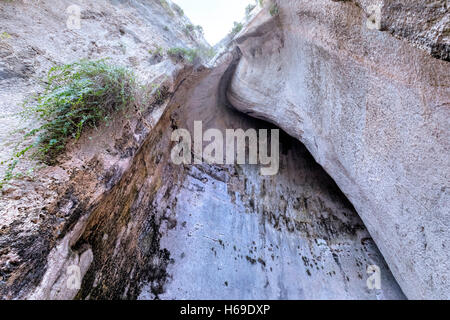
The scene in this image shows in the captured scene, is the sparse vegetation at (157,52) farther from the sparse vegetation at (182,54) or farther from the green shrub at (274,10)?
the green shrub at (274,10)

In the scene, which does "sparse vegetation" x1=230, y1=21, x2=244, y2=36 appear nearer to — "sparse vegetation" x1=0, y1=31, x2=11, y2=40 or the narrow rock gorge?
the narrow rock gorge

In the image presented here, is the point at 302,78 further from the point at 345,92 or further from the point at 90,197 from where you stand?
the point at 90,197

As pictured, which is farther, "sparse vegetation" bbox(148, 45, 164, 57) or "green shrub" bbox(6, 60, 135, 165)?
"sparse vegetation" bbox(148, 45, 164, 57)

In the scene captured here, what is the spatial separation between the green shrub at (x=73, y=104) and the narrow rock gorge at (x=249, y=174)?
0.15m

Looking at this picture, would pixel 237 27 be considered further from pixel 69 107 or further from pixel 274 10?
pixel 69 107

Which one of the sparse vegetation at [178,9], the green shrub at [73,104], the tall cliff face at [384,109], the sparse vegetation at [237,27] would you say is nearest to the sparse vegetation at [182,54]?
the tall cliff face at [384,109]

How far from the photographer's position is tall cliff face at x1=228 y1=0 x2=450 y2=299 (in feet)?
6.09

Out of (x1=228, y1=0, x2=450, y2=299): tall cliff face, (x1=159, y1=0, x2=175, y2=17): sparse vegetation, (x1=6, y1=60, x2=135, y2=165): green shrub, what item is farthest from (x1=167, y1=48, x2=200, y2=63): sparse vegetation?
(x1=159, y1=0, x2=175, y2=17): sparse vegetation

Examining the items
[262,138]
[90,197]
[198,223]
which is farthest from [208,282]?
[262,138]

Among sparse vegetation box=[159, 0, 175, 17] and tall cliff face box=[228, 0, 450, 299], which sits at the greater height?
sparse vegetation box=[159, 0, 175, 17]

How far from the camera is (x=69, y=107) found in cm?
226

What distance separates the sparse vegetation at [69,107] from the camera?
2018 millimetres

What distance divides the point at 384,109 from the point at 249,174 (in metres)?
3.08

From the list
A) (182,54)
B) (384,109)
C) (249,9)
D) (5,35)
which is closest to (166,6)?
(249,9)
